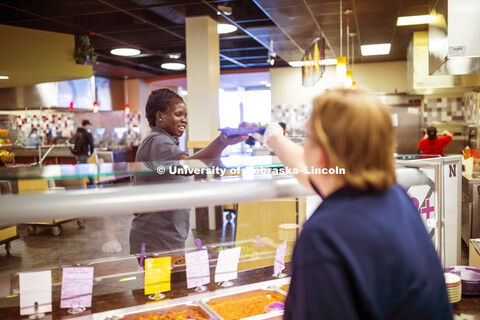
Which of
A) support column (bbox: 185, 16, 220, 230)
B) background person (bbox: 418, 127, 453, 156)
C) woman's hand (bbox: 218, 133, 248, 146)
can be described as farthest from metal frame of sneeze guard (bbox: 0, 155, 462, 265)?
background person (bbox: 418, 127, 453, 156)

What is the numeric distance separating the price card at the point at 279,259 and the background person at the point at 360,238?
1116 millimetres

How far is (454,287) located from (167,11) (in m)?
6.12

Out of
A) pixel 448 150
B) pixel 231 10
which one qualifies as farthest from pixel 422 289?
pixel 448 150

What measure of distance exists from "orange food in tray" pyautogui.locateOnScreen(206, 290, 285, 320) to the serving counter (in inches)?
1.6

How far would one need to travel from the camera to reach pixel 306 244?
762mm

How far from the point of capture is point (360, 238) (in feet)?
2.46

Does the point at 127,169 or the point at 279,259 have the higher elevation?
the point at 127,169

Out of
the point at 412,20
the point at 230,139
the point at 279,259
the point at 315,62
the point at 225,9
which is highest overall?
the point at 225,9

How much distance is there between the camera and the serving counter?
38.4 inches

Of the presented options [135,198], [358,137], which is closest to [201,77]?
[135,198]

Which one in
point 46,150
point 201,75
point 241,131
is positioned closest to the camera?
point 241,131

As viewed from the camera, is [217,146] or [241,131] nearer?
[241,131]

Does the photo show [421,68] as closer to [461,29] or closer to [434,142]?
[434,142]

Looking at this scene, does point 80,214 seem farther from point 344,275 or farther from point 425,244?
point 425,244
